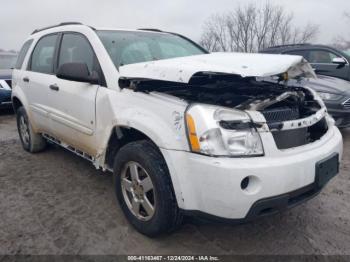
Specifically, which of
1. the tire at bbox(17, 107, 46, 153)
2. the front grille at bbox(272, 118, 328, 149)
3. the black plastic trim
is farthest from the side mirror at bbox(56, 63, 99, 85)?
the tire at bbox(17, 107, 46, 153)

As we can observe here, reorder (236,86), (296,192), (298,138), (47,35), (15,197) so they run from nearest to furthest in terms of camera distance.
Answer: (296,192) < (298,138) < (236,86) < (15,197) < (47,35)

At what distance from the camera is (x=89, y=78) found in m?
2.85

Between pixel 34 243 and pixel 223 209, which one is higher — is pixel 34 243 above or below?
below

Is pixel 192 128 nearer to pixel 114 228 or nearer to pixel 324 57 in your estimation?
pixel 114 228

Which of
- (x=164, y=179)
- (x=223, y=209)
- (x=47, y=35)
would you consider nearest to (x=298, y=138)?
(x=223, y=209)

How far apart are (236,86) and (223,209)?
3.94 feet

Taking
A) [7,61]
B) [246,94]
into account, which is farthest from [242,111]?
[7,61]

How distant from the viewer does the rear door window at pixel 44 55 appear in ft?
12.4

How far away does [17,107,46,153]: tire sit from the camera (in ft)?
14.8

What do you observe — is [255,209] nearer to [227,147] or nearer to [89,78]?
[227,147]

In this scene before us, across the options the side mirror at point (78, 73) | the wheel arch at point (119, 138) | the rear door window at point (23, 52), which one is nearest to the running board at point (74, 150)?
the wheel arch at point (119, 138)

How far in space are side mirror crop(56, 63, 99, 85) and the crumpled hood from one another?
0.38 metres

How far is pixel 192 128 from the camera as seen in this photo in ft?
6.53

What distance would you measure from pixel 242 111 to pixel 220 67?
1.11ft
